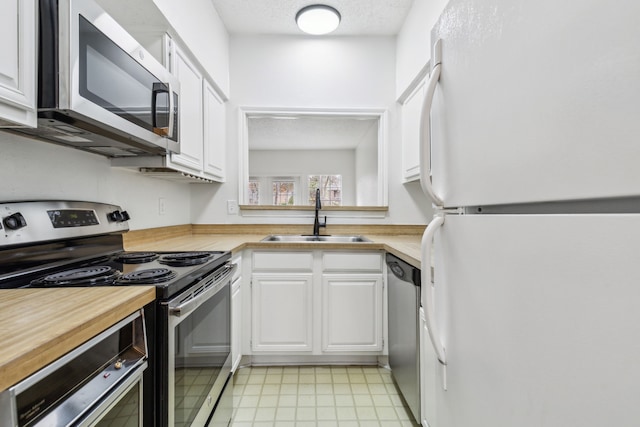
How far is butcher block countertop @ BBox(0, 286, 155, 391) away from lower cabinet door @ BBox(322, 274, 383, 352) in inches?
53.1

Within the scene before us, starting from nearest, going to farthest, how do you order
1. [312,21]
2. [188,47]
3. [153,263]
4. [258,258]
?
1. [153,263]
2. [188,47]
3. [258,258]
4. [312,21]

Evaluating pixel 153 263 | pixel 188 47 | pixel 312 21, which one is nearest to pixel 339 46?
pixel 312 21

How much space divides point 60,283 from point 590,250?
124 centimetres

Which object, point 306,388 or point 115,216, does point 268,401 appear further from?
point 115,216

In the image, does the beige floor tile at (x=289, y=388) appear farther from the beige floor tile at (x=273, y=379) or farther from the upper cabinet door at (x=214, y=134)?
the upper cabinet door at (x=214, y=134)

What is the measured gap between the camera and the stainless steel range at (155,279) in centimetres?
86

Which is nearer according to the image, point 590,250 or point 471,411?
point 590,250

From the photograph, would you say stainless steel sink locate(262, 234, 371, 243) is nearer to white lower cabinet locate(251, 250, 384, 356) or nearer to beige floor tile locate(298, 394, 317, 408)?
white lower cabinet locate(251, 250, 384, 356)

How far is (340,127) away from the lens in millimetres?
2660

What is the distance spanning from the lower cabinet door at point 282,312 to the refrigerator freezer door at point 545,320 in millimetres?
1355

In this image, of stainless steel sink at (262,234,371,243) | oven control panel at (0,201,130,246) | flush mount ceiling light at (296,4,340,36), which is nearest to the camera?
oven control panel at (0,201,130,246)

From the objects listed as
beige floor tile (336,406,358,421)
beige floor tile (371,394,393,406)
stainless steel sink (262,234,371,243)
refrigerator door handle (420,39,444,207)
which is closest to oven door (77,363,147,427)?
refrigerator door handle (420,39,444,207)

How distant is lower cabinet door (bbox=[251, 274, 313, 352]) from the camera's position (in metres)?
2.01

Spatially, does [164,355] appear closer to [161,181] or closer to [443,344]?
[443,344]
